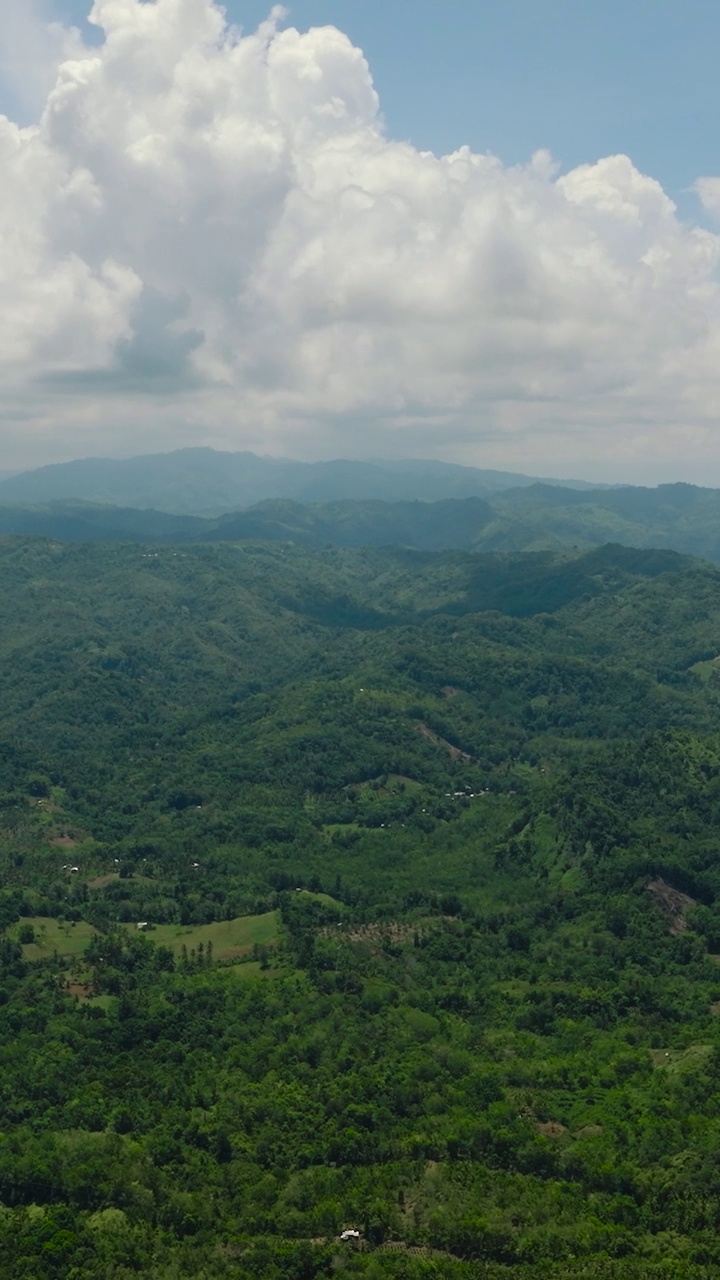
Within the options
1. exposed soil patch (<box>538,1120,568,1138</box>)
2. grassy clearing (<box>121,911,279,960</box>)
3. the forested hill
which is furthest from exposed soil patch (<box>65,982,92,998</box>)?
exposed soil patch (<box>538,1120,568,1138</box>)

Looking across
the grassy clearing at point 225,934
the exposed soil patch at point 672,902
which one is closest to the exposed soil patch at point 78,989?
the grassy clearing at point 225,934

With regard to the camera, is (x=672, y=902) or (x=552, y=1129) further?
(x=672, y=902)

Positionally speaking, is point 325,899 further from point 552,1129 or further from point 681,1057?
point 552,1129

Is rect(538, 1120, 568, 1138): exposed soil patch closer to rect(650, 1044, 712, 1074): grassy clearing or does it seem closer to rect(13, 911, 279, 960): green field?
rect(650, 1044, 712, 1074): grassy clearing

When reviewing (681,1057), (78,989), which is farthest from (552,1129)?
(78,989)

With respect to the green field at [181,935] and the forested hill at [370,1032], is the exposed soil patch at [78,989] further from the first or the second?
the green field at [181,935]

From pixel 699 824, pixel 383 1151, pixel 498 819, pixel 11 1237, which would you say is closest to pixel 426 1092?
pixel 383 1151

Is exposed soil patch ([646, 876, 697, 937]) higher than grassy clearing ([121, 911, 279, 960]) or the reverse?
higher
